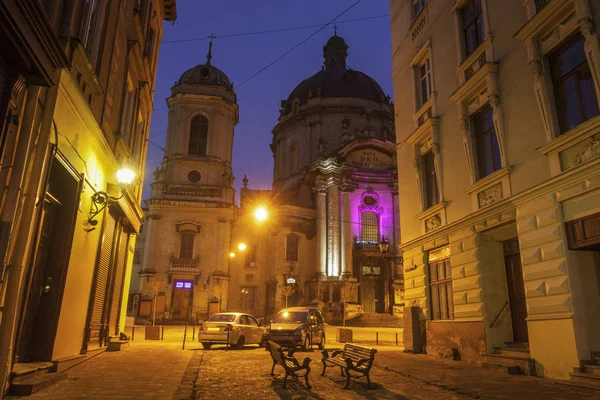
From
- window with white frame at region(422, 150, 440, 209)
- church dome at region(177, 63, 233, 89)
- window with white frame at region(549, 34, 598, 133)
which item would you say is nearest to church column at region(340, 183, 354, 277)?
church dome at region(177, 63, 233, 89)

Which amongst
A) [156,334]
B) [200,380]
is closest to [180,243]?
[156,334]

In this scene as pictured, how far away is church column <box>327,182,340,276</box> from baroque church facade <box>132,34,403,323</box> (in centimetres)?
10

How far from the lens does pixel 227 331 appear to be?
56.9ft

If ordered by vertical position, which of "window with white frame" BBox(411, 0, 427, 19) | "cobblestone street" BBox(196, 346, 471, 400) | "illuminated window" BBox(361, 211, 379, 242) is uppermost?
"window with white frame" BBox(411, 0, 427, 19)

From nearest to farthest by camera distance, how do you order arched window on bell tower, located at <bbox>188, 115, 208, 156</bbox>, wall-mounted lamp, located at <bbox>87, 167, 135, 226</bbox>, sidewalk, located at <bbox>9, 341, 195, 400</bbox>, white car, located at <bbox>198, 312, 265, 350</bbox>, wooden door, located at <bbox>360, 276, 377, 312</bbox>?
sidewalk, located at <bbox>9, 341, 195, 400</bbox>
wall-mounted lamp, located at <bbox>87, 167, 135, 226</bbox>
white car, located at <bbox>198, 312, 265, 350</bbox>
arched window on bell tower, located at <bbox>188, 115, 208, 156</bbox>
wooden door, located at <bbox>360, 276, 377, 312</bbox>

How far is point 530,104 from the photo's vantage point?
436 inches

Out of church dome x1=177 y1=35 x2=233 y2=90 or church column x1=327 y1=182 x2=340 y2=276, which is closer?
church column x1=327 y1=182 x2=340 y2=276

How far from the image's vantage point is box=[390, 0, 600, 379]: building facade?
9.39 meters

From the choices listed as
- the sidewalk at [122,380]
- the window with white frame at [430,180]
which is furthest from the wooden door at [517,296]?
the sidewalk at [122,380]

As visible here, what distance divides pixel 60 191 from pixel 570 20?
1216 centimetres

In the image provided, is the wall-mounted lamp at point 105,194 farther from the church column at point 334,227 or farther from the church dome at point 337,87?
the church dome at point 337,87

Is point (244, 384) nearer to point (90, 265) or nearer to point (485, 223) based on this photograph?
point (90, 265)

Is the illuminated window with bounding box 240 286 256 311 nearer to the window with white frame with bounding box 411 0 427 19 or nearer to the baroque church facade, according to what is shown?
the baroque church facade

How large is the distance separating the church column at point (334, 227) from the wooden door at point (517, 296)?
2874 cm
